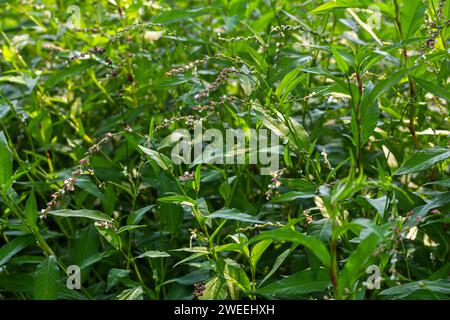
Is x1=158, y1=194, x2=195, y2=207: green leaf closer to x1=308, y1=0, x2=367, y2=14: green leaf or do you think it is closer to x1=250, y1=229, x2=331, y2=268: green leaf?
x1=250, y1=229, x2=331, y2=268: green leaf

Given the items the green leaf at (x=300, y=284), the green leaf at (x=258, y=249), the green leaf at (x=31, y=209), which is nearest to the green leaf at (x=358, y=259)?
the green leaf at (x=300, y=284)

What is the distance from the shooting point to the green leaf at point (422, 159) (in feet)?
4.41

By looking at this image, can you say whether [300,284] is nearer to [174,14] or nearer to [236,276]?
[236,276]

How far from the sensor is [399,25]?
5.11ft

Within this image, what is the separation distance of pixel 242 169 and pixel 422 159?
16.8 inches

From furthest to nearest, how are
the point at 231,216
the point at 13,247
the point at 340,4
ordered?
the point at 13,247 < the point at 340,4 < the point at 231,216

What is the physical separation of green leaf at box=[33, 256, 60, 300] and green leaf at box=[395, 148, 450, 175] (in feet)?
2.43

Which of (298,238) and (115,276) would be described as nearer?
(298,238)

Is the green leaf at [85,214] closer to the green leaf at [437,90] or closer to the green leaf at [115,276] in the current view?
the green leaf at [115,276]

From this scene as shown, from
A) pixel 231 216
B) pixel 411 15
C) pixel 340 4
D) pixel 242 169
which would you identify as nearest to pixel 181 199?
pixel 231 216

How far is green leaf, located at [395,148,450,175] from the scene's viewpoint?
134 cm

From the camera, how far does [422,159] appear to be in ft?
4.45

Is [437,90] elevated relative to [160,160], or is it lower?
elevated
